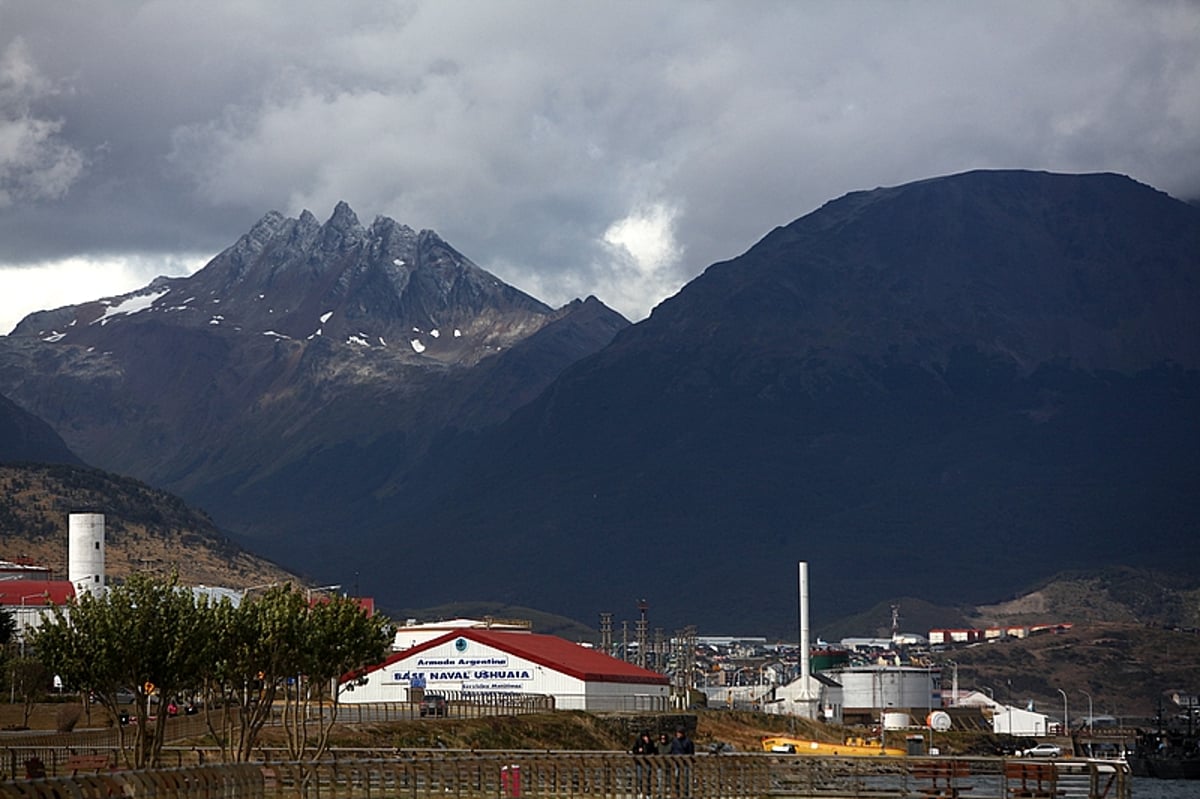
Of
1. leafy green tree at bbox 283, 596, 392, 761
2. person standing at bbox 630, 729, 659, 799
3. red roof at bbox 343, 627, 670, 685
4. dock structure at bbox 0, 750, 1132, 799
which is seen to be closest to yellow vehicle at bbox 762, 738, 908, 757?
red roof at bbox 343, 627, 670, 685

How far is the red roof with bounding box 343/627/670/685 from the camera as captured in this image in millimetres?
130875

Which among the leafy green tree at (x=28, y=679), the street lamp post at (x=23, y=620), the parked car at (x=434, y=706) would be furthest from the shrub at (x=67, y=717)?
the street lamp post at (x=23, y=620)

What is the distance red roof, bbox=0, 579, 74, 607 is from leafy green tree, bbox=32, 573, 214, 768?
327 ft

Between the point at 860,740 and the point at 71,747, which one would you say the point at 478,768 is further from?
the point at 860,740

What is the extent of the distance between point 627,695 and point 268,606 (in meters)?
77.7

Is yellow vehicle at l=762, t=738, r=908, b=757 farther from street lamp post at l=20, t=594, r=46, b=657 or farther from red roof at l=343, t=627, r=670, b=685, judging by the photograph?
street lamp post at l=20, t=594, r=46, b=657

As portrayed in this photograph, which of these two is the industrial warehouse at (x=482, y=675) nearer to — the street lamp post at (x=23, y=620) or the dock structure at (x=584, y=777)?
the street lamp post at (x=23, y=620)

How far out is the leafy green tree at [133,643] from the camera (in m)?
57.4

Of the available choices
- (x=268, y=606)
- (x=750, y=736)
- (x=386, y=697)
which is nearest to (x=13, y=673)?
(x=386, y=697)

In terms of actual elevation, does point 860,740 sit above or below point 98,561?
below

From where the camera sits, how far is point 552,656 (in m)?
136

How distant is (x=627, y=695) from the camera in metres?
139

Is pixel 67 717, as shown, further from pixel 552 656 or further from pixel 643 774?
pixel 643 774

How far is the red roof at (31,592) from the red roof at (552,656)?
129 ft
